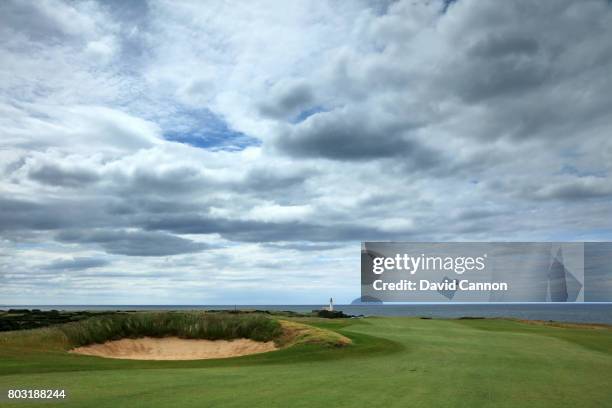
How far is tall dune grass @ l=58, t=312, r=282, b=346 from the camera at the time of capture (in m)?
27.8

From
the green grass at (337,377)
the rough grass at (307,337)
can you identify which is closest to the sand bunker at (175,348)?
the rough grass at (307,337)

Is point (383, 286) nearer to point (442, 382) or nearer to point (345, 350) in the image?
point (345, 350)

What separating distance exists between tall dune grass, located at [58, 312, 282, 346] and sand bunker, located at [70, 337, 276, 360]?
0.37m

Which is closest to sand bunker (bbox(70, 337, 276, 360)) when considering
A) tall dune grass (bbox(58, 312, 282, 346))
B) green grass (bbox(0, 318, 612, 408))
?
tall dune grass (bbox(58, 312, 282, 346))

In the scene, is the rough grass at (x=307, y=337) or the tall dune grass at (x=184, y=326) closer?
the rough grass at (x=307, y=337)

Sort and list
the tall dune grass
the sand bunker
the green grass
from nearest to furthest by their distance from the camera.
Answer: the green grass → the sand bunker → the tall dune grass

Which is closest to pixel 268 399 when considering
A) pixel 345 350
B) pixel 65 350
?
pixel 345 350

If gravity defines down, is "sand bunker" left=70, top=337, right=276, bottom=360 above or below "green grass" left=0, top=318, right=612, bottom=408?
below

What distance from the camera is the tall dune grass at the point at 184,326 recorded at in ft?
91.3

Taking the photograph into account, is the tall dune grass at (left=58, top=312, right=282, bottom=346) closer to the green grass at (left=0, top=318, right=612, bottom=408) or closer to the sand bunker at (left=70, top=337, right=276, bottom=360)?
the sand bunker at (left=70, top=337, right=276, bottom=360)

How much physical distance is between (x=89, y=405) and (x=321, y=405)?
15.4 feet

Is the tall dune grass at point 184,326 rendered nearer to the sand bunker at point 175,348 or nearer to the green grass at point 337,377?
the sand bunker at point 175,348

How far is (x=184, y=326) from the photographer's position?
29719 millimetres

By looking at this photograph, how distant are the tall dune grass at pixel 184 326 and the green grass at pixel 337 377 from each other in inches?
176
